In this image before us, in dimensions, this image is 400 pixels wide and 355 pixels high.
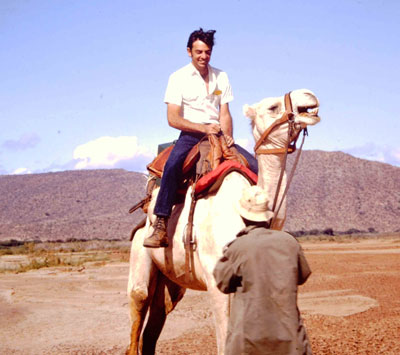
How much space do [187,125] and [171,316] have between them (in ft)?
25.5

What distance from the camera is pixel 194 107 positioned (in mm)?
6617

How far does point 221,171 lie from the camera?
18.9 ft

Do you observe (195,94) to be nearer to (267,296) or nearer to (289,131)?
(289,131)

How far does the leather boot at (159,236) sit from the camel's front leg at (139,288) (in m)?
0.90

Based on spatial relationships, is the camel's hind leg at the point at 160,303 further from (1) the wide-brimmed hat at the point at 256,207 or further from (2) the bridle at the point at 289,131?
(1) the wide-brimmed hat at the point at 256,207

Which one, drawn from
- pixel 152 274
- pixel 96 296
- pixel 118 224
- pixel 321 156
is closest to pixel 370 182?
pixel 321 156

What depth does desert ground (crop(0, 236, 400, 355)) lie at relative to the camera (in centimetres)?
995

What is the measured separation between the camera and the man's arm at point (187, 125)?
6355 mm

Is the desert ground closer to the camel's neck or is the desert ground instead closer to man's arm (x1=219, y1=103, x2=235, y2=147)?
man's arm (x1=219, y1=103, x2=235, y2=147)

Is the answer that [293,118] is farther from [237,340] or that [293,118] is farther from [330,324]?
[330,324]

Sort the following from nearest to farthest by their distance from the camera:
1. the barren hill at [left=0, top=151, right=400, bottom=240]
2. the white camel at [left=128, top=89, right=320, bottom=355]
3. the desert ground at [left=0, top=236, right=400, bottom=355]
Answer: the white camel at [left=128, top=89, right=320, bottom=355] → the desert ground at [left=0, top=236, right=400, bottom=355] → the barren hill at [left=0, top=151, right=400, bottom=240]

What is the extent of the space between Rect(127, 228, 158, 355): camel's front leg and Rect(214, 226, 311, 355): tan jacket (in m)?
2.83

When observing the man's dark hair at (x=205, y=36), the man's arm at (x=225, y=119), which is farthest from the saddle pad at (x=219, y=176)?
the man's dark hair at (x=205, y=36)

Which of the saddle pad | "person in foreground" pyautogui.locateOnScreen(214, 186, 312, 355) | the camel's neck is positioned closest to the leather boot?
the saddle pad
